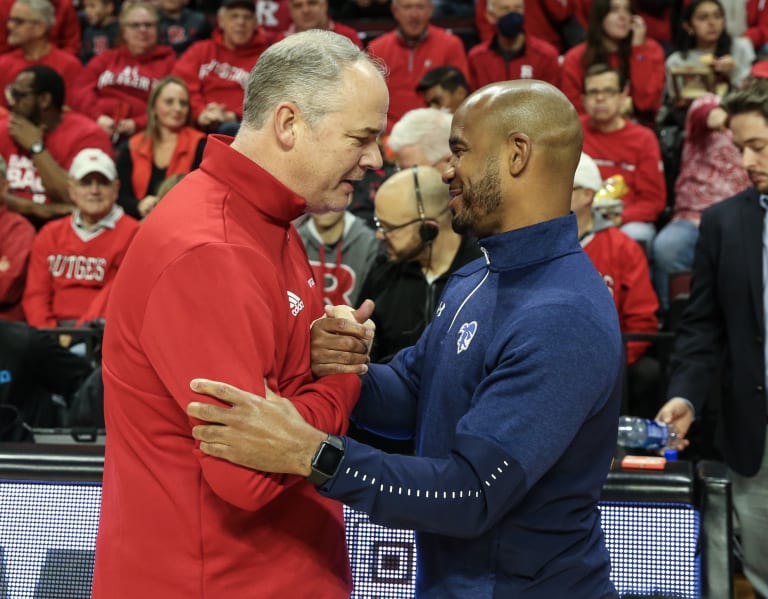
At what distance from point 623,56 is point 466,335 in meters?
5.74

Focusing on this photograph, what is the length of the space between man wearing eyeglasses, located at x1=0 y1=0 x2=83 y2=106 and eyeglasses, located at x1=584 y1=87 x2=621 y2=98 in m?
4.12

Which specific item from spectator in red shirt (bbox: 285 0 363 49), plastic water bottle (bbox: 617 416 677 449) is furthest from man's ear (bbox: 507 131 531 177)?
spectator in red shirt (bbox: 285 0 363 49)

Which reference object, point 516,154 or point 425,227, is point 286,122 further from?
point 425,227

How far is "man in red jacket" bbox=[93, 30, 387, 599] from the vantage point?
5.86 feet

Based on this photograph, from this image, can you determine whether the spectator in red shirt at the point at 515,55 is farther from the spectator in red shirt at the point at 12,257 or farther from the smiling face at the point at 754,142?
the smiling face at the point at 754,142

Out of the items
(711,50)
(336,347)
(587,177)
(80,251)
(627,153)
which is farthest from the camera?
(711,50)

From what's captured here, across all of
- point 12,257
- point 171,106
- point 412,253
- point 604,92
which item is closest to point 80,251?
point 12,257

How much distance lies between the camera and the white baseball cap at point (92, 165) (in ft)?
20.1

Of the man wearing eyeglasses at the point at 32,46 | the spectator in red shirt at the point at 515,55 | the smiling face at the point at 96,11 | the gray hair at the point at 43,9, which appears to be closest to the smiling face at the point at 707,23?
the spectator in red shirt at the point at 515,55

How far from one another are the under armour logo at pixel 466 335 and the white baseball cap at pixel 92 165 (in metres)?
4.43

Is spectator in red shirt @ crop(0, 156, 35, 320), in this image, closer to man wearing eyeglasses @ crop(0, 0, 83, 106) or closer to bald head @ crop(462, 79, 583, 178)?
man wearing eyeglasses @ crop(0, 0, 83, 106)

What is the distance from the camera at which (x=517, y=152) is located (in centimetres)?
204

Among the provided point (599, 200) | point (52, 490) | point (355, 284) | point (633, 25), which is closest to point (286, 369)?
point (52, 490)

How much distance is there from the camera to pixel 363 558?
9.40 feet
